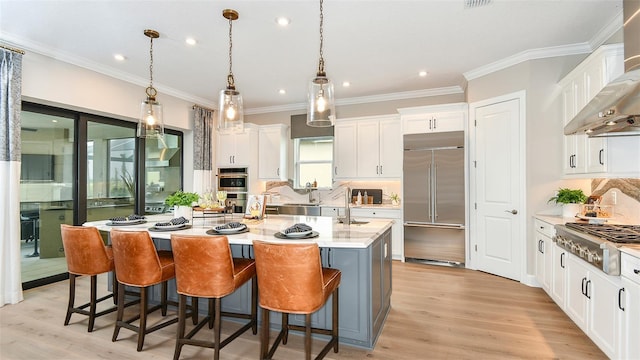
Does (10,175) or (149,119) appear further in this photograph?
(10,175)

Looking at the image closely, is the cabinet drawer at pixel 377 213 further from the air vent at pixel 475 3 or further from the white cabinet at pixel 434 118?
the air vent at pixel 475 3

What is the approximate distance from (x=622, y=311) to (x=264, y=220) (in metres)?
2.93

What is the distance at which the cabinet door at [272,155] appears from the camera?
6379 mm

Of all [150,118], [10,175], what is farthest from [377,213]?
[10,175]

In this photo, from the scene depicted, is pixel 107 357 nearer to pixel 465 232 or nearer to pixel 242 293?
pixel 242 293

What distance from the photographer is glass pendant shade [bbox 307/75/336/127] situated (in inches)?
95.0

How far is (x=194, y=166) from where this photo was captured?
6023mm

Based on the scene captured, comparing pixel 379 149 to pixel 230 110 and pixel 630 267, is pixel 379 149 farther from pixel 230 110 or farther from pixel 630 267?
pixel 630 267

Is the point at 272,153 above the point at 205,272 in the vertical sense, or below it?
above

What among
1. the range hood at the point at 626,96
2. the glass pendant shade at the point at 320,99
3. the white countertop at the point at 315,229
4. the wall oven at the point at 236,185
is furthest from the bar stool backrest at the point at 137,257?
the wall oven at the point at 236,185

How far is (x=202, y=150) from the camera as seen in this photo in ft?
20.2

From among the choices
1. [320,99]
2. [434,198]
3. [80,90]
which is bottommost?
[434,198]

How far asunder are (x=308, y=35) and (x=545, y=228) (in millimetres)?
3494

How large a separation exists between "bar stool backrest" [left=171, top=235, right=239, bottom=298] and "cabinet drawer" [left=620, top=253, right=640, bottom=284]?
2.56 metres
